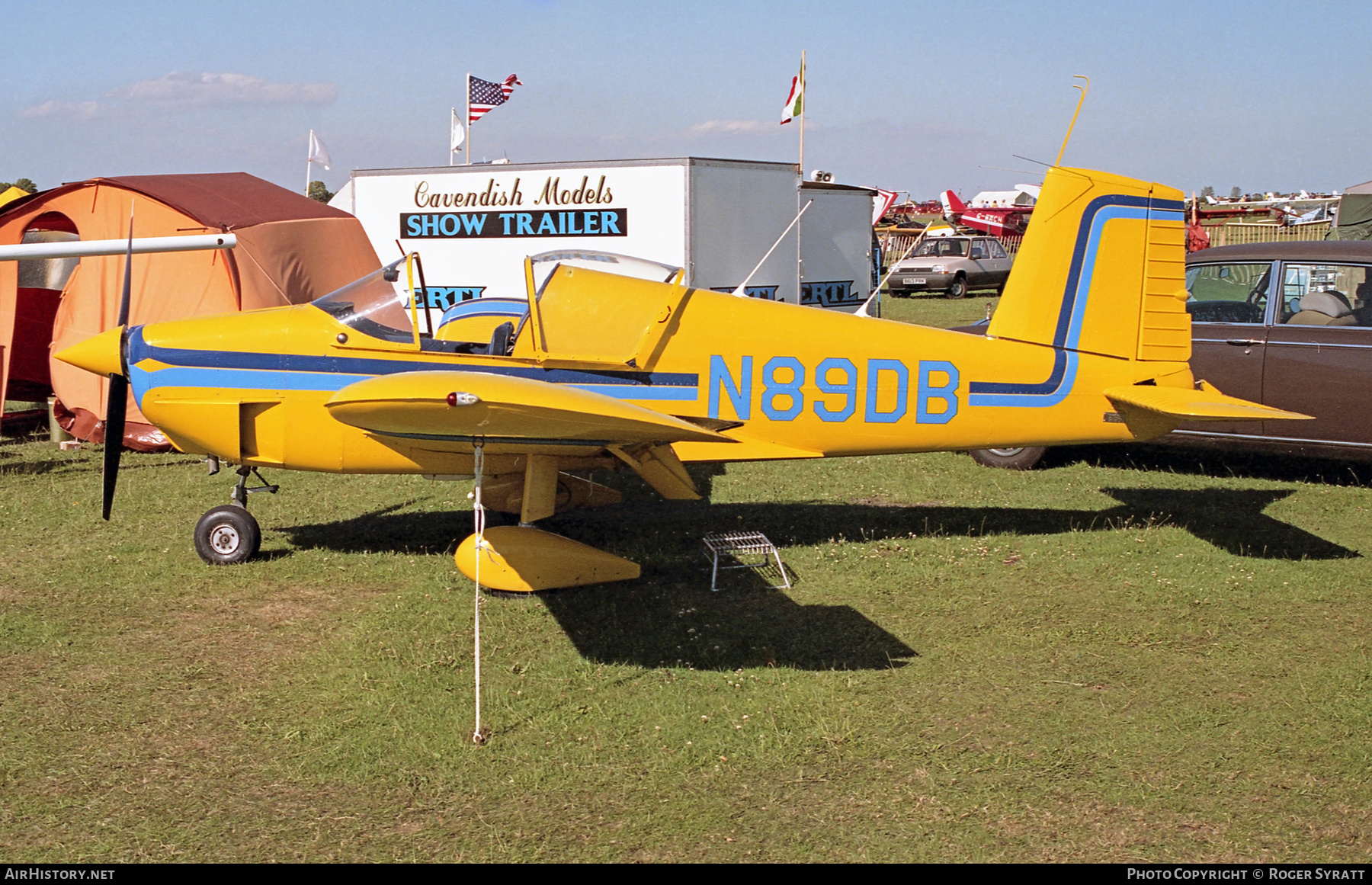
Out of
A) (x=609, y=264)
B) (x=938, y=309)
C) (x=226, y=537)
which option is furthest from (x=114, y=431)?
(x=938, y=309)

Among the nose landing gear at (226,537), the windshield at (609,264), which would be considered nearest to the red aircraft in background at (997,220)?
the windshield at (609,264)

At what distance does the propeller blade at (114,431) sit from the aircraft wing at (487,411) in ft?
8.66

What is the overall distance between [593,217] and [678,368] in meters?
8.39

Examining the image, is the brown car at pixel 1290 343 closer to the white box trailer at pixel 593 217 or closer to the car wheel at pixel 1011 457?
the car wheel at pixel 1011 457

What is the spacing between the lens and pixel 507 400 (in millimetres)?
4492

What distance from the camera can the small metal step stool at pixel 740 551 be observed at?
654 cm

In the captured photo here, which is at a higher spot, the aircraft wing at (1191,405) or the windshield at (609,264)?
the windshield at (609,264)

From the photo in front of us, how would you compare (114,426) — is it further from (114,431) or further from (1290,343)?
(1290,343)

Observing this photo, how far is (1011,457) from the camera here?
9.70 m

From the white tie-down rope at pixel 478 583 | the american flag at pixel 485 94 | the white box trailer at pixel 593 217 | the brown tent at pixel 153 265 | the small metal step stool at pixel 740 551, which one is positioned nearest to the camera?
the white tie-down rope at pixel 478 583

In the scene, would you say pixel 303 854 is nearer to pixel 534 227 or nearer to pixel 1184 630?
pixel 1184 630

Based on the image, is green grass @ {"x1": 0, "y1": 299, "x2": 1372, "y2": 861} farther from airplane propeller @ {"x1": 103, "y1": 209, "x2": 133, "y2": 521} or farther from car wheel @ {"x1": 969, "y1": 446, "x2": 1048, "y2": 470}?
car wheel @ {"x1": 969, "y1": 446, "x2": 1048, "y2": 470}
